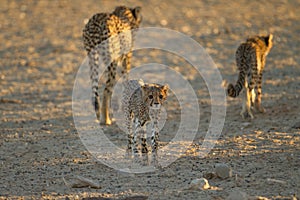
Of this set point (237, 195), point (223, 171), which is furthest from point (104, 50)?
point (237, 195)

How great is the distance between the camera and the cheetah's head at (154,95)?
7938mm

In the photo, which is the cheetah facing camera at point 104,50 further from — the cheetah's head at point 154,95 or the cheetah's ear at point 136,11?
the cheetah's head at point 154,95

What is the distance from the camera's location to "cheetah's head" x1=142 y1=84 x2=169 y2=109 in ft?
26.0

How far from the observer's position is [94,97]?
1108cm

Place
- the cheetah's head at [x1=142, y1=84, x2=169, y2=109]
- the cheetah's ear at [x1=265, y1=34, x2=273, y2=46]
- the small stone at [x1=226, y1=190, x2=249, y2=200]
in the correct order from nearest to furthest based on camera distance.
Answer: the small stone at [x1=226, y1=190, x2=249, y2=200] < the cheetah's head at [x1=142, y1=84, x2=169, y2=109] < the cheetah's ear at [x1=265, y1=34, x2=273, y2=46]

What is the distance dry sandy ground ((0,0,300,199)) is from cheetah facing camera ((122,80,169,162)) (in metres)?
0.56

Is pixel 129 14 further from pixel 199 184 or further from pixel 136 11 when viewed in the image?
pixel 199 184

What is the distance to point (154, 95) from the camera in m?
7.95

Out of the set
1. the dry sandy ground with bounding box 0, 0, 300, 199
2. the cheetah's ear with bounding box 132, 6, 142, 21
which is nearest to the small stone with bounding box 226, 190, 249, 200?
the dry sandy ground with bounding box 0, 0, 300, 199

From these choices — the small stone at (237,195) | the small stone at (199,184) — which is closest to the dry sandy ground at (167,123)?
the small stone at (199,184)

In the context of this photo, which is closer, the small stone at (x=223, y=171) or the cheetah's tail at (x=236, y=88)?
the small stone at (x=223, y=171)

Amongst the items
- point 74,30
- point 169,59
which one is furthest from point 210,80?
point 74,30

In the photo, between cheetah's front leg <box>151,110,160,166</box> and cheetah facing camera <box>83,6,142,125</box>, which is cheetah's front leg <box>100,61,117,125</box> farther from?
cheetah's front leg <box>151,110,160,166</box>

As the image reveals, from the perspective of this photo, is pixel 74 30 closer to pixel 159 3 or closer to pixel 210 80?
pixel 159 3
